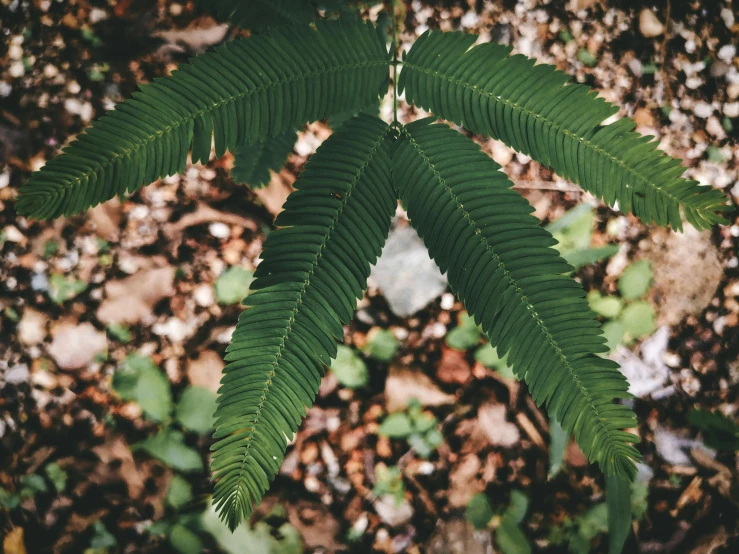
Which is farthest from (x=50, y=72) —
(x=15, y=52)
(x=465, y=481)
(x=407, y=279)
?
(x=465, y=481)

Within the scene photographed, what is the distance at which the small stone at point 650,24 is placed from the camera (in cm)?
224

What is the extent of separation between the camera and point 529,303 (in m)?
0.98

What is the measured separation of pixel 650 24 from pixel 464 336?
1.69 meters

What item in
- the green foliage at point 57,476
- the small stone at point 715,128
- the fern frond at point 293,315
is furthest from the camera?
the small stone at point 715,128

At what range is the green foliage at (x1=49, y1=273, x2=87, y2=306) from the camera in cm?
194

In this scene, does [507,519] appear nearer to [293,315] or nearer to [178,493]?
[178,493]

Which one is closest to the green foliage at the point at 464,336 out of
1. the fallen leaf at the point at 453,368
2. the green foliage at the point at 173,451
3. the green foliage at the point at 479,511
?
the fallen leaf at the point at 453,368

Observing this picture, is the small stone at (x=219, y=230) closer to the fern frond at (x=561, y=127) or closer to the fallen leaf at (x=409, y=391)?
the fallen leaf at (x=409, y=391)

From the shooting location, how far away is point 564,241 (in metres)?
2.03

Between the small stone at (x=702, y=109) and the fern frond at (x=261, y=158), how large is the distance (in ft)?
6.10

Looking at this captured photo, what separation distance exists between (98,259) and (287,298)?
4.53 ft

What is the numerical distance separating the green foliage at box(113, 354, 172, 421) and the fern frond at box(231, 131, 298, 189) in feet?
2.68

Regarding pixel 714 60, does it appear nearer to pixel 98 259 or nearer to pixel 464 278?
pixel 464 278

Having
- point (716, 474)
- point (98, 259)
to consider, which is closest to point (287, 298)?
point (98, 259)
